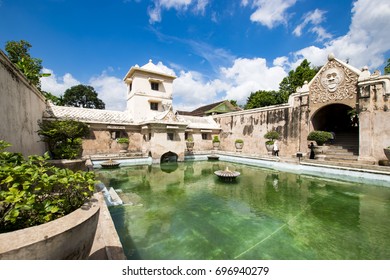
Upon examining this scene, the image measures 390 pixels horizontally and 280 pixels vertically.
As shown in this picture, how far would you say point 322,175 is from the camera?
895 centimetres

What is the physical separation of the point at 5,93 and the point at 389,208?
10.1 metres

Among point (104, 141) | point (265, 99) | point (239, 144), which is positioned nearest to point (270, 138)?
point (239, 144)

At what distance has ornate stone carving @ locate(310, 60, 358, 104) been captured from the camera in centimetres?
1075

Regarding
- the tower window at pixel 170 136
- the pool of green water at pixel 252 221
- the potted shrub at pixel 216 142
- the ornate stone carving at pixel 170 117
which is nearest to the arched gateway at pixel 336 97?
the pool of green water at pixel 252 221

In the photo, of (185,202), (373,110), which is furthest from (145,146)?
(373,110)

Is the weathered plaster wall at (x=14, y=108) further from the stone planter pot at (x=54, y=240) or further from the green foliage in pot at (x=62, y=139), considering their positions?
the stone planter pot at (x=54, y=240)

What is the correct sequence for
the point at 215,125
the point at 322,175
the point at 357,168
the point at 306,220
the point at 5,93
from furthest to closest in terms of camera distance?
the point at 215,125 → the point at 322,175 → the point at 357,168 → the point at 306,220 → the point at 5,93

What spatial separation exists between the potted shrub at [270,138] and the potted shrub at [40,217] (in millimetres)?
13687

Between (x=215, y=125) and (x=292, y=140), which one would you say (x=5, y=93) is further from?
(x=215, y=125)

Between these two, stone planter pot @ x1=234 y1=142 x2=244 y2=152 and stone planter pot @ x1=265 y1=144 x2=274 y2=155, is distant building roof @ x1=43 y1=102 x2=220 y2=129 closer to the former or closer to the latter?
stone planter pot @ x1=234 y1=142 x2=244 y2=152

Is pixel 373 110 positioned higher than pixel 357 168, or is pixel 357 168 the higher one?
pixel 373 110

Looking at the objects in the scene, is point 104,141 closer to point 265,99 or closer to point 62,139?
point 62,139

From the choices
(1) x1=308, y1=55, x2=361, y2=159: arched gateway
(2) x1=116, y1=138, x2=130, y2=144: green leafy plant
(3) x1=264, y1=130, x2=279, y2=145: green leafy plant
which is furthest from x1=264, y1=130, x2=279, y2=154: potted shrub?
(2) x1=116, y1=138, x2=130, y2=144: green leafy plant

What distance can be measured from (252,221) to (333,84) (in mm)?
11982
